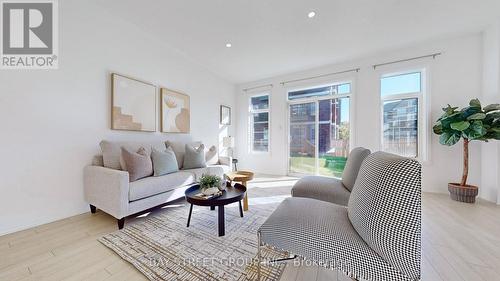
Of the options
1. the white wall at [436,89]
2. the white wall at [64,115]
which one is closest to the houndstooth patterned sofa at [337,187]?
the white wall at [436,89]

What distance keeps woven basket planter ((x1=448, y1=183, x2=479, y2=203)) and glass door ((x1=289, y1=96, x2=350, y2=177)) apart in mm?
1711

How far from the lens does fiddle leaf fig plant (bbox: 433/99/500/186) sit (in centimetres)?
246

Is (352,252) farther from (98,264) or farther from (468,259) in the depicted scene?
(98,264)

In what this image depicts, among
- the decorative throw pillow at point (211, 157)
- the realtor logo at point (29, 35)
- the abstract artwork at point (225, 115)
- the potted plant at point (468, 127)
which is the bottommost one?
the decorative throw pillow at point (211, 157)

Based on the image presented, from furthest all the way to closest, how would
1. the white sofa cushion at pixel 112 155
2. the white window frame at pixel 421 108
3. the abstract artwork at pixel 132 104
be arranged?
the white window frame at pixel 421 108 → the abstract artwork at pixel 132 104 → the white sofa cushion at pixel 112 155

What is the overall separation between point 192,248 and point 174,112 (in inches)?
104

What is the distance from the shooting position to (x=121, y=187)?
6.15 feet

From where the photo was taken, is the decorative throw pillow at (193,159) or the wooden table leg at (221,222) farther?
the decorative throw pillow at (193,159)

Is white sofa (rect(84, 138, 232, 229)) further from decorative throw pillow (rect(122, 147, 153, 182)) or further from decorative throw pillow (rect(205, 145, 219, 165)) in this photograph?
decorative throw pillow (rect(205, 145, 219, 165))

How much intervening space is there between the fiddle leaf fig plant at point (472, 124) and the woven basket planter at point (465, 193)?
14 cm

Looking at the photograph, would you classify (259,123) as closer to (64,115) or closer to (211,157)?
(211,157)

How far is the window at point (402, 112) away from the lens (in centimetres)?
344

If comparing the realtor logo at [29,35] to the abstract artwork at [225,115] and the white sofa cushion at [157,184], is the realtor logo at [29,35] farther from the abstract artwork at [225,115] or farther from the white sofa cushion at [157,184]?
the abstract artwork at [225,115]

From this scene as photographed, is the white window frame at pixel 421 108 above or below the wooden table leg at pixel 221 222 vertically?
above
